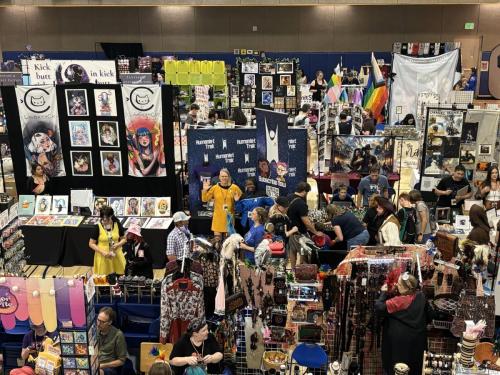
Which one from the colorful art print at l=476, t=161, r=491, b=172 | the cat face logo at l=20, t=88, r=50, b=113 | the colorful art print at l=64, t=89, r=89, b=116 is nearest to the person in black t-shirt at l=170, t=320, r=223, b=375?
the colorful art print at l=64, t=89, r=89, b=116

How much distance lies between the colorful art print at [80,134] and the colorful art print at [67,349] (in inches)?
200

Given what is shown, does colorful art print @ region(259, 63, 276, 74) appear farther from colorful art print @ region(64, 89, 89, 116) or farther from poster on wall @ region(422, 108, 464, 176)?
colorful art print @ region(64, 89, 89, 116)

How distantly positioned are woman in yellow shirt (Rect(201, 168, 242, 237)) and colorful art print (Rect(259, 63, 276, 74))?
31.1ft

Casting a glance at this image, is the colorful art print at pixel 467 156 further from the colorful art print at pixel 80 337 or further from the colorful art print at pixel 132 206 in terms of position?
the colorful art print at pixel 80 337

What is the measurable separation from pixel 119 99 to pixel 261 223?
3.80 m

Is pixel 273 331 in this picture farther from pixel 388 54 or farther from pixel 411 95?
pixel 388 54

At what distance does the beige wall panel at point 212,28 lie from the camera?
2116 centimetres

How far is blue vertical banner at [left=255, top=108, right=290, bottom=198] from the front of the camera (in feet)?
29.0

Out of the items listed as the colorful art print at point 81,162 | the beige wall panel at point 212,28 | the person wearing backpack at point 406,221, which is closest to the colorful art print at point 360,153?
the person wearing backpack at point 406,221

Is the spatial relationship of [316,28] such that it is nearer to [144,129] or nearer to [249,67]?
[249,67]

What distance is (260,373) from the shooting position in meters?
5.56

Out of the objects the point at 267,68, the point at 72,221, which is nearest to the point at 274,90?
the point at 267,68

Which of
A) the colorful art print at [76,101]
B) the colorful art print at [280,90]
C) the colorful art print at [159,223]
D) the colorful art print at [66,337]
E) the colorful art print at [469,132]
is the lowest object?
the colorful art print at [66,337]

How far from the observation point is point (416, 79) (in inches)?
603
